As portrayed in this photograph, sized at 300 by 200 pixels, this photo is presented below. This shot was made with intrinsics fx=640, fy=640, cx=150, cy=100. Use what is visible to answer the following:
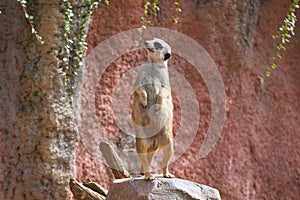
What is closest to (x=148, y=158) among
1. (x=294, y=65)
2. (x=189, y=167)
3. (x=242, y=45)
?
(x=189, y=167)

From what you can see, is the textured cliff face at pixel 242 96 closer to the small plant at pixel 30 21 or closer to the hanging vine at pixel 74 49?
the hanging vine at pixel 74 49

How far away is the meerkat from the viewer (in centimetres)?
304

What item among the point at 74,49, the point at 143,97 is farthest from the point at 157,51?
the point at 74,49

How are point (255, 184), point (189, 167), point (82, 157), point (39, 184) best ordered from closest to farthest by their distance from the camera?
point (39, 184) < point (82, 157) < point (189, 167) < point (255, 184)

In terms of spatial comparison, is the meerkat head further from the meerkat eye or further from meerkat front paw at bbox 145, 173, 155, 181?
meerkat front paw at bbox 145, 173, 155, 181

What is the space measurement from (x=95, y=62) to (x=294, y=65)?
1873 millimetres

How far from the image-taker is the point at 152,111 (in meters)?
3.05

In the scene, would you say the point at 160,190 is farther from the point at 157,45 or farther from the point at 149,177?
the point at 157,45

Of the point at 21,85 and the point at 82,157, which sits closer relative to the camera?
the point at 21,85

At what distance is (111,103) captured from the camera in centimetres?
416

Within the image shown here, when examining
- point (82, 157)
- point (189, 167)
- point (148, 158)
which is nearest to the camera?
point (148, 158)

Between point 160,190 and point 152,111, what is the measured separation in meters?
0.38

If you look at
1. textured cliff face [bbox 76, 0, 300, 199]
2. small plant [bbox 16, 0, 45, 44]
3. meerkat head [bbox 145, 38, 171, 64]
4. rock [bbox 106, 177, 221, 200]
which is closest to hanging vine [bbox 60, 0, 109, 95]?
small plant [bbox 16, 0, 45, 44]

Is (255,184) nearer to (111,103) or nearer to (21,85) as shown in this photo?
(111,103)
